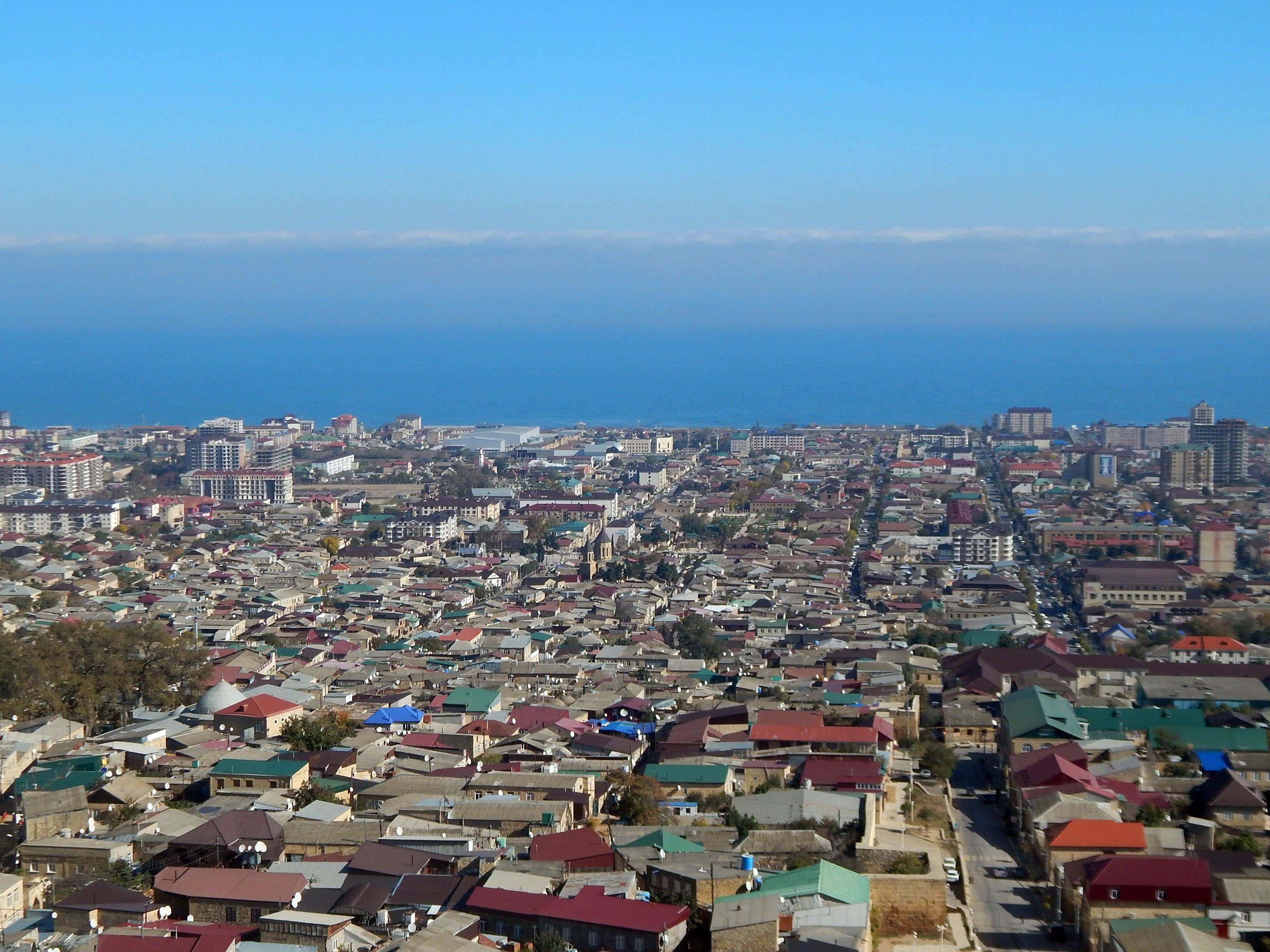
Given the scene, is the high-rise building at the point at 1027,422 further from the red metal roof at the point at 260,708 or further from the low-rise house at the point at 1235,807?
the red metal roof at the point at 260,708

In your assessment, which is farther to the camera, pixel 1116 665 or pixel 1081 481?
pixel 1081 481

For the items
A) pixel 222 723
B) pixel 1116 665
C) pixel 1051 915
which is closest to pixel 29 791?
pixel 222 723

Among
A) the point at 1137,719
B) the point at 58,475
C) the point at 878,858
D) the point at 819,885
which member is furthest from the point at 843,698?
the point at 58,475

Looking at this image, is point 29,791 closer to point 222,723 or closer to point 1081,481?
point 222,723

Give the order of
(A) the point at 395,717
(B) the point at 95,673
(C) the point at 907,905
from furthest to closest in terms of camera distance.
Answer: (B) the point at 95,673, (A) the point at 395,717, (C) the point at 907,905

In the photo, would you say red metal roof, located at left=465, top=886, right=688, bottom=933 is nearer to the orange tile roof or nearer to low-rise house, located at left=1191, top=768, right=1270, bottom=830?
the orange tile roof

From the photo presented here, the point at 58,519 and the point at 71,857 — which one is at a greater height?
the point at 71,857

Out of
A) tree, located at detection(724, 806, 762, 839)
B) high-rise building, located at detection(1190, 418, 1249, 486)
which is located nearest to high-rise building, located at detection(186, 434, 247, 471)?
high-rise building, located at detection(1190, 418, 1249, 486)

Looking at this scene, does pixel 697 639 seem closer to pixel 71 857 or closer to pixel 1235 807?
pixel 1235 807
